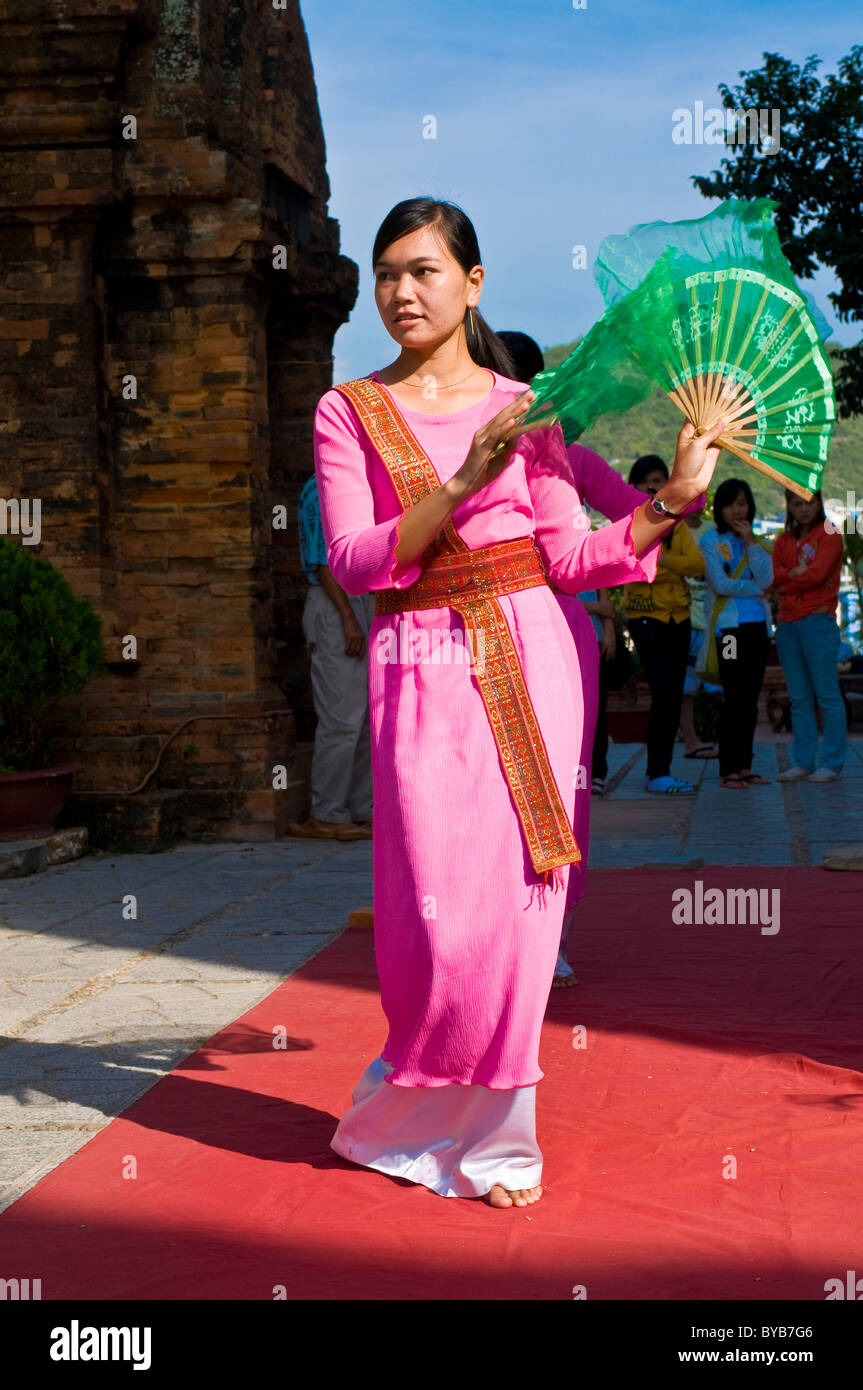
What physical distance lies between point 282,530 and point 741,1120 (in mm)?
7522

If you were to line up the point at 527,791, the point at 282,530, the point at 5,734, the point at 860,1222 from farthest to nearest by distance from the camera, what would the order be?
the point at 282,530 < the point at 5,734 < the point at 527,791 < the point at 860,1222

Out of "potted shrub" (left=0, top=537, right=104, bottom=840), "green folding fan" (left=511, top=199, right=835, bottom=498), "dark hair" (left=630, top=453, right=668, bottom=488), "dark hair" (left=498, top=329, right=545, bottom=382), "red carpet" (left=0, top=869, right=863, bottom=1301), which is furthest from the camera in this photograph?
"dark hair" (left=630, top=453, right=668, bottom=488)

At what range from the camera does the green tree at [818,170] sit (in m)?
18.6

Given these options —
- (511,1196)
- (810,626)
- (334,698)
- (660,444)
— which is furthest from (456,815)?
(660,444)

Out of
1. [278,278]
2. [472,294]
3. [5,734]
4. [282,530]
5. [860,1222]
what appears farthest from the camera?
[282,530]

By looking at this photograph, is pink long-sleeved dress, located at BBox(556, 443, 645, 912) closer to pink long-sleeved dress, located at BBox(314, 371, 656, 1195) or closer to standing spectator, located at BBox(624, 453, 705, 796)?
pink long-sleeved dress, located at BBox(314, 371, 656, 1195)

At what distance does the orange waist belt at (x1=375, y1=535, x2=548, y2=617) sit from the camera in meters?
3.40

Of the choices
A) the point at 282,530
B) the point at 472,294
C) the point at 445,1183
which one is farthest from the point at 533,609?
the point at 282,530

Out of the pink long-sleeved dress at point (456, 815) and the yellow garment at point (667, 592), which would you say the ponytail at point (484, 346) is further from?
the yellow garment at point (667, 592)

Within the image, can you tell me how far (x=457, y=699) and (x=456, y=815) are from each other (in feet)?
0.81

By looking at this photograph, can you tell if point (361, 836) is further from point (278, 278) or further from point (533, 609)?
point (533, 609)

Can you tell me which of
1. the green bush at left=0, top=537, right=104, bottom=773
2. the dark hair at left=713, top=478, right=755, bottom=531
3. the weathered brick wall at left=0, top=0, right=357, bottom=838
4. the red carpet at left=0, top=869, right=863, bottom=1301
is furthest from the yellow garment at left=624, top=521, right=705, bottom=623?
the red carpet at left=0, top=869, right=863, bottom=1301

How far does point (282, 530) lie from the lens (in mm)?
10758

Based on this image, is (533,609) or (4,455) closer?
(533,609)
